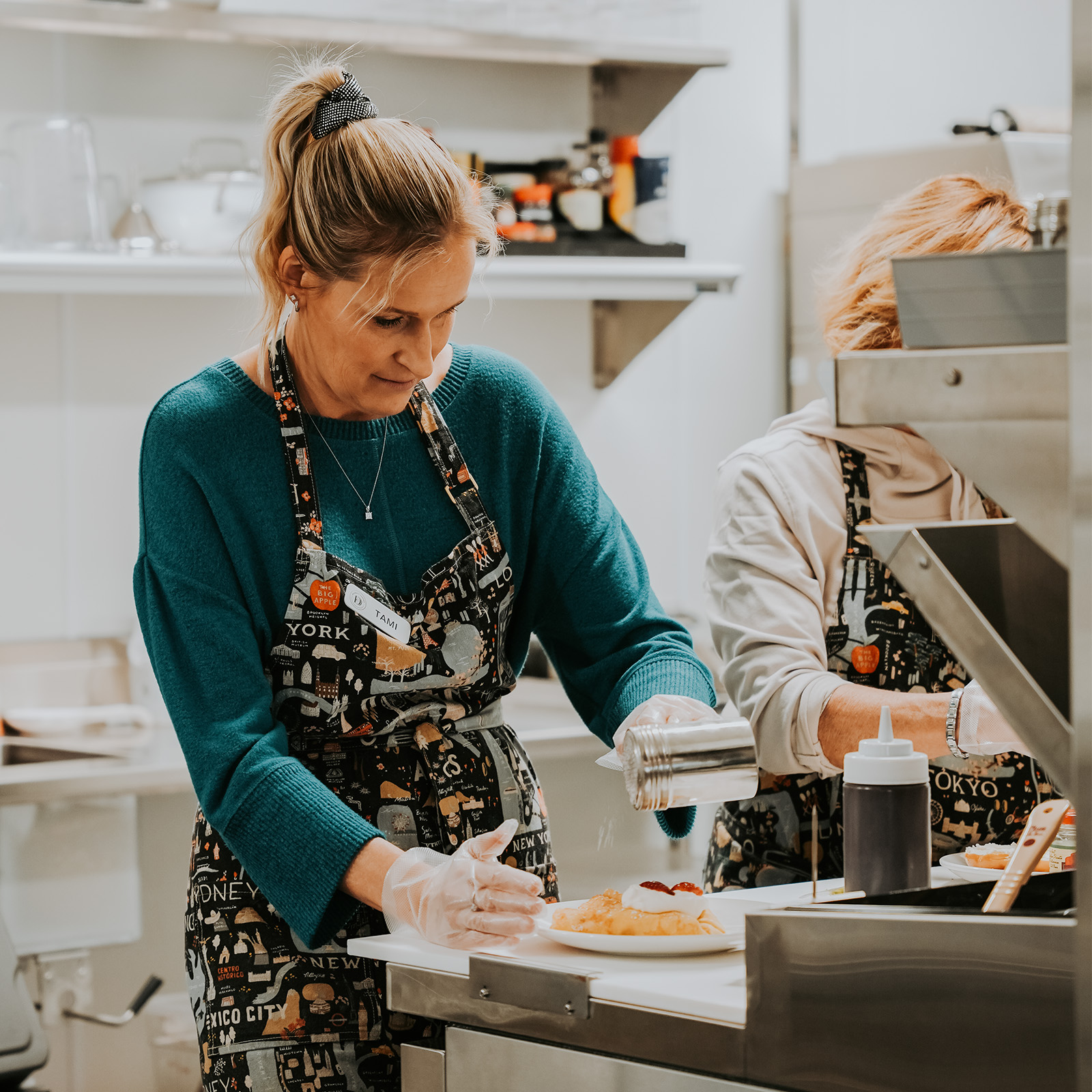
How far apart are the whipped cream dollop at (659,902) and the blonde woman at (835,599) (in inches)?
14.7

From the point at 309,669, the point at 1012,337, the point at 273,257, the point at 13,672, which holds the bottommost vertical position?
the point at 13,672

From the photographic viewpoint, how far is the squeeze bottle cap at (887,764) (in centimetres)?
104

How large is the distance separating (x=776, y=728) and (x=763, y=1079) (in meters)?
0.59

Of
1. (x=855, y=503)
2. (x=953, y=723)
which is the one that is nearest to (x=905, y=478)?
(x=855, y=503)

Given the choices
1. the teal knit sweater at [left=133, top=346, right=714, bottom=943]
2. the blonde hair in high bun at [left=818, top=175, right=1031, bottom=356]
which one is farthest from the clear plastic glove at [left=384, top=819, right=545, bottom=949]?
the blonde hair in high bun at [left=818, top=175, right=1031, bottom=356]

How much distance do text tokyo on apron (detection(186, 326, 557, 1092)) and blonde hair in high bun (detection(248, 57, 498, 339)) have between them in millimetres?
128

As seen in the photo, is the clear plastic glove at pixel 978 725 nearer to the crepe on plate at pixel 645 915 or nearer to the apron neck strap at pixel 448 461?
the crepe on plate at pixel 645 915

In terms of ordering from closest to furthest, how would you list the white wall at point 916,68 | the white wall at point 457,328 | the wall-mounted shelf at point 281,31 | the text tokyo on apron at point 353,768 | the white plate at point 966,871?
the white plate at point 966,871 < the text tokyo on apron at point 353,768 < the wall-mounted shelf at point 281,31 < the white wall at point 457,328 < the white wall at point 916,68

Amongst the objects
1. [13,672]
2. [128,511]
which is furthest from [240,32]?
[13,672]

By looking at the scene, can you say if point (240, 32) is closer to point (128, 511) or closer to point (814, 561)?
point (128, 511)

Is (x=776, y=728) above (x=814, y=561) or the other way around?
the other way around

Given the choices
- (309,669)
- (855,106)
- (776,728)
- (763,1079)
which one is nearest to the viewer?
(763,1079)

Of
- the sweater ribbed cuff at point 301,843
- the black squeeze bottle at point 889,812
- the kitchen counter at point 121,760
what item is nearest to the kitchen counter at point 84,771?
the kitchen counter at point 121,760

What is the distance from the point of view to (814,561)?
1.53 meters
